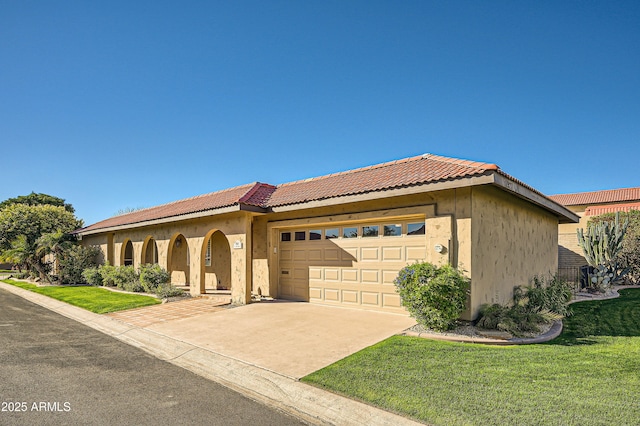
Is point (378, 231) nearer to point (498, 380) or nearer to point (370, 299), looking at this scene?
point (370, 299)

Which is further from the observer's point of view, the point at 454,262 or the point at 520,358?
the point at 454,262

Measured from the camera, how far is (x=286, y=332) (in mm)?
8141

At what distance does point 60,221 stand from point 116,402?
28.8m

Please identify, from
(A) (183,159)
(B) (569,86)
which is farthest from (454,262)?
(A) (183,159)

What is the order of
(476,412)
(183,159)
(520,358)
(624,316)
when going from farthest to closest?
1. (183,159)
2. (624,316)
3. (520,358)
4. (476,412)

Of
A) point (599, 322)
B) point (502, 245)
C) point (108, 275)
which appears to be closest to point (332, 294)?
point (502, 245)

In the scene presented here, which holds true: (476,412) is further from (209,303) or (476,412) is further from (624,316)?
(209,303)

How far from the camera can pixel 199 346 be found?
23.9ft

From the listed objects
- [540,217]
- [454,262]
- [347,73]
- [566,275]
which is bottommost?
[566,275]

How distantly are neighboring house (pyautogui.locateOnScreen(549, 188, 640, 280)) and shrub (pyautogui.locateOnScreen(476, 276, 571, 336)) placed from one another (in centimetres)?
1416

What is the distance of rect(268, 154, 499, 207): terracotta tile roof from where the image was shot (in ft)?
27.5

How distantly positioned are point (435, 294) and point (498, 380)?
2774mm

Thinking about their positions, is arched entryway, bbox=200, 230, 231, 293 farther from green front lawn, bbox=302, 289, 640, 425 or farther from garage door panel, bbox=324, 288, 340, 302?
green front lawn, bbox=302, 289, 640, 425

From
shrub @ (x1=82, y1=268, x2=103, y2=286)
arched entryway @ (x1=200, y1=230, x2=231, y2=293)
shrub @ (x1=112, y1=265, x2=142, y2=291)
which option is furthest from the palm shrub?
shrub @ (x1=82, y1=268, x2=103, y2=286)
